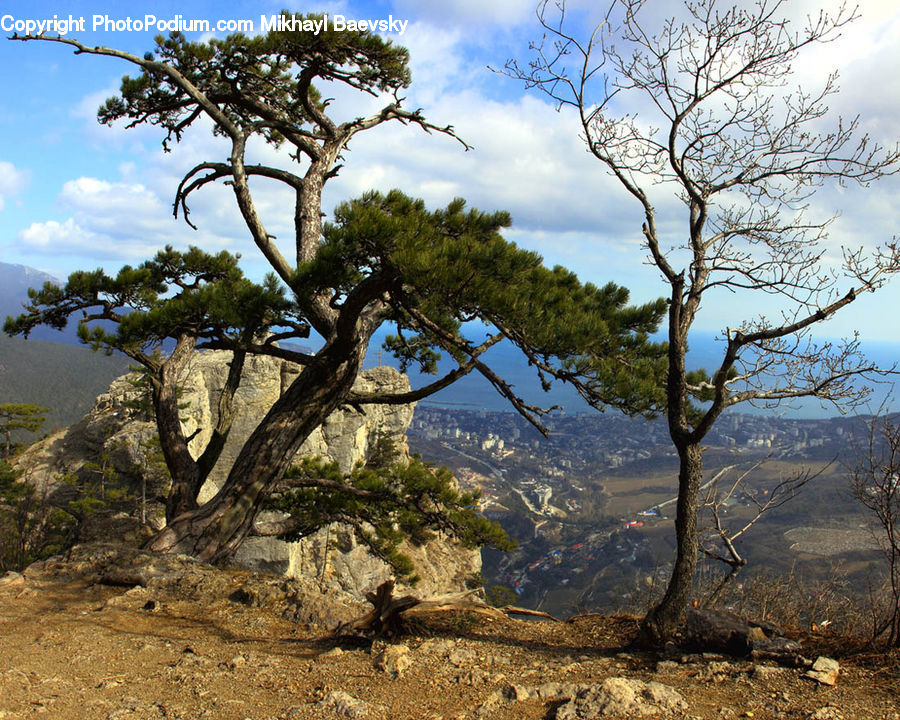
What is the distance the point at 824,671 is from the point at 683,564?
2.91 ft

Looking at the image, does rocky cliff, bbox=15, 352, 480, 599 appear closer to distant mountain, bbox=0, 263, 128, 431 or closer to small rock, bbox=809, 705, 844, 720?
small rock, bbox=809, 705, 844, 720

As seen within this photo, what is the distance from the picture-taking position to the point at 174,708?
A: 2.71m

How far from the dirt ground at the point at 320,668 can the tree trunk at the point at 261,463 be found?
53cm

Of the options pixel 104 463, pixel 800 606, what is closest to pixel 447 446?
pixel 104 463

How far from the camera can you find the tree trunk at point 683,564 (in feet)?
12.2

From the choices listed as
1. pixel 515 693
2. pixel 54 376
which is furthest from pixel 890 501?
pixel 54 376

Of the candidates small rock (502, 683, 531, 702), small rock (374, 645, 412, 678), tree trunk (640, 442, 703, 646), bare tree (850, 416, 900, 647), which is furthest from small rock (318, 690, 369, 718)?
bare tree (850, 416, 900, 647)

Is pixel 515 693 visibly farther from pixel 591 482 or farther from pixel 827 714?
pixel 591 482

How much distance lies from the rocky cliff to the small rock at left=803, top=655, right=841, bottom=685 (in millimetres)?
12064

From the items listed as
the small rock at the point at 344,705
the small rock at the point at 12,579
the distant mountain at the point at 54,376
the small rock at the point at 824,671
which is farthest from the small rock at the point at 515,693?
the distant mountain at the point at 54,376

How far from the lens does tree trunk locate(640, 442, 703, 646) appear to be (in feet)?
12.2

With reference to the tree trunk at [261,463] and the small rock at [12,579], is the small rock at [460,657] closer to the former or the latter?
the tree trunk at [261,463]

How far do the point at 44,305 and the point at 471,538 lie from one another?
423 centimetres

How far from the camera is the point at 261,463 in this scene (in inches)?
195
